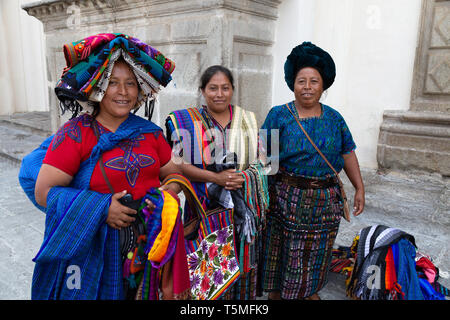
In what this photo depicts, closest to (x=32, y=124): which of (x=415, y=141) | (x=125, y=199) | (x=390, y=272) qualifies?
(x=125, y=199)

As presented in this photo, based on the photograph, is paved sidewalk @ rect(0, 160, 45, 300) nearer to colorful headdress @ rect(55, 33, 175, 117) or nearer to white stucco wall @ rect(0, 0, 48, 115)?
colorful headdress @ rect(55, 33, 175, 117)

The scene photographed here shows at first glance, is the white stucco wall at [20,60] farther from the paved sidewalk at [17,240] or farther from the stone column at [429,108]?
the stone column at [429,108]

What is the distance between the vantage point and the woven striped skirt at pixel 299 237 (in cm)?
221

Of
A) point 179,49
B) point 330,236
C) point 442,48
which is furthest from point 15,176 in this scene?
point 442,48

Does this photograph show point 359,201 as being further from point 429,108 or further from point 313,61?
point 429,108

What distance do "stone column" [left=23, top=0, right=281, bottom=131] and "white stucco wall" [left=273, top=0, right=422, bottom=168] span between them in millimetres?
279

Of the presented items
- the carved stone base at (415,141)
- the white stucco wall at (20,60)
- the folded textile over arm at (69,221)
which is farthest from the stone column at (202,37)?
the white stucco wall at (20,60)

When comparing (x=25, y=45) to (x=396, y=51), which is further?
(x=25, y=45)

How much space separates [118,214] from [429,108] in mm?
4243

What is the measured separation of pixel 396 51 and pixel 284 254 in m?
3.47

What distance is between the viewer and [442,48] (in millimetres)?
4082

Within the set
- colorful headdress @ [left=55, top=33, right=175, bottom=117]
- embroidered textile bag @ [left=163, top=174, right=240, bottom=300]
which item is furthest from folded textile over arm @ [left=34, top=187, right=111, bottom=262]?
embroidered textile bag @ [left=163, top=174, right=240, bottom=300]
